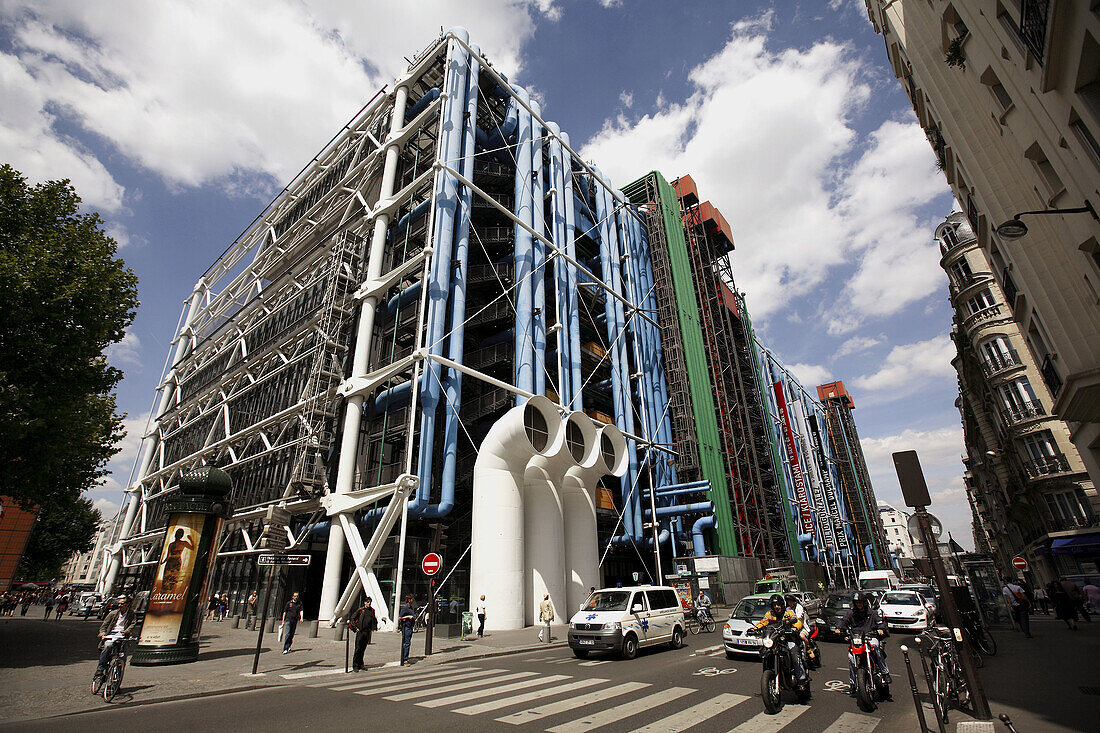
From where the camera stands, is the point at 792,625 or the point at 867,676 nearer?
the point at 867,676

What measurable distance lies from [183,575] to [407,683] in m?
7.89

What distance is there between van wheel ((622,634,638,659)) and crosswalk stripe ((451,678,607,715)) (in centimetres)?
317

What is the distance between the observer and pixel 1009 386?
3042 centimetres

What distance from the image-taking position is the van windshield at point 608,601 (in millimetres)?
14066

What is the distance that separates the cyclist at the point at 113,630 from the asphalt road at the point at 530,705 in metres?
1.33

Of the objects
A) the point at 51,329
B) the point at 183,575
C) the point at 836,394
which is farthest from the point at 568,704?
the point at 836,394

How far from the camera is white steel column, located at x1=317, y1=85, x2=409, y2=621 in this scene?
22797 mm

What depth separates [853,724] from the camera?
6.89 m

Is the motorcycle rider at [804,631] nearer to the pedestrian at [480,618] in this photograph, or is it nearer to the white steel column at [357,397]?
the pedestrian at [480,618]

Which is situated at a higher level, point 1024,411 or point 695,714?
point 1024,411

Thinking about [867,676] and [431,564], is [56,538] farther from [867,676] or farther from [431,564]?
[867,676]

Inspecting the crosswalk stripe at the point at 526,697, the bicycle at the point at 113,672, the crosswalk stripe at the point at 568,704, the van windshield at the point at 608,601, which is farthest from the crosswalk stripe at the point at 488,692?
the bicycle at the point at 113,672

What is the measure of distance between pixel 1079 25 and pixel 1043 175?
6509mm

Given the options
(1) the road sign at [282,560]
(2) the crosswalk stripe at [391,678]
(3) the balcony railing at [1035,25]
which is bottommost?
(2) the crosswalk stripe at [391,678]
